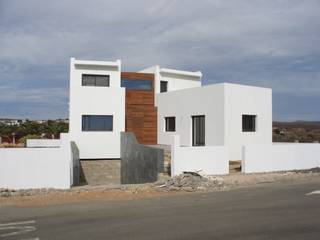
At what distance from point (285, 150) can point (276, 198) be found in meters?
9.65

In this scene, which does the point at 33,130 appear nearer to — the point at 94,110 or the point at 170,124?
the point at 94,110

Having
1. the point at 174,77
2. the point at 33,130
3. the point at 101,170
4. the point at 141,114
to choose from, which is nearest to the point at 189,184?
the point at 101,170

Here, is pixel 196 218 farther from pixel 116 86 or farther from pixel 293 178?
pixel 116 86

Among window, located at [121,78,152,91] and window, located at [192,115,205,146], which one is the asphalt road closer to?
window, located at [192,115,205,146]

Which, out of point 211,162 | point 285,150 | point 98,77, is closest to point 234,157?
point 285,150

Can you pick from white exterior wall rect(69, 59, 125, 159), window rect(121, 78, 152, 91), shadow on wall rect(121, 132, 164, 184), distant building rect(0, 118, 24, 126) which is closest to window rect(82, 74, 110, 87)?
white exterior wall rect(69, 59, 125, 159)

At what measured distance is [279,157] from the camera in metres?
22.9

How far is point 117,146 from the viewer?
3119cm

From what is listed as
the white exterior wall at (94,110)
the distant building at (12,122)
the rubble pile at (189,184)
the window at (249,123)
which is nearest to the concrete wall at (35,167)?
the rubble pile at (189,184)

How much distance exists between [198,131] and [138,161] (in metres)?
4.40

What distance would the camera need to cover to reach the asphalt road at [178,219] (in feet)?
28.5

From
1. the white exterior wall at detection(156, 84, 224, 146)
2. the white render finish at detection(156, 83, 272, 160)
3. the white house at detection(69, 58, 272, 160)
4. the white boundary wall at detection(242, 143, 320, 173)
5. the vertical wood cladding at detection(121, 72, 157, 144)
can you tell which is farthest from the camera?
the vertical wood cladding at detection(121, 72, 157, 144)

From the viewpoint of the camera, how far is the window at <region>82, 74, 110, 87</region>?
3186 centimetres

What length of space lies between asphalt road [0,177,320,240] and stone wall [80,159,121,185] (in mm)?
16848
